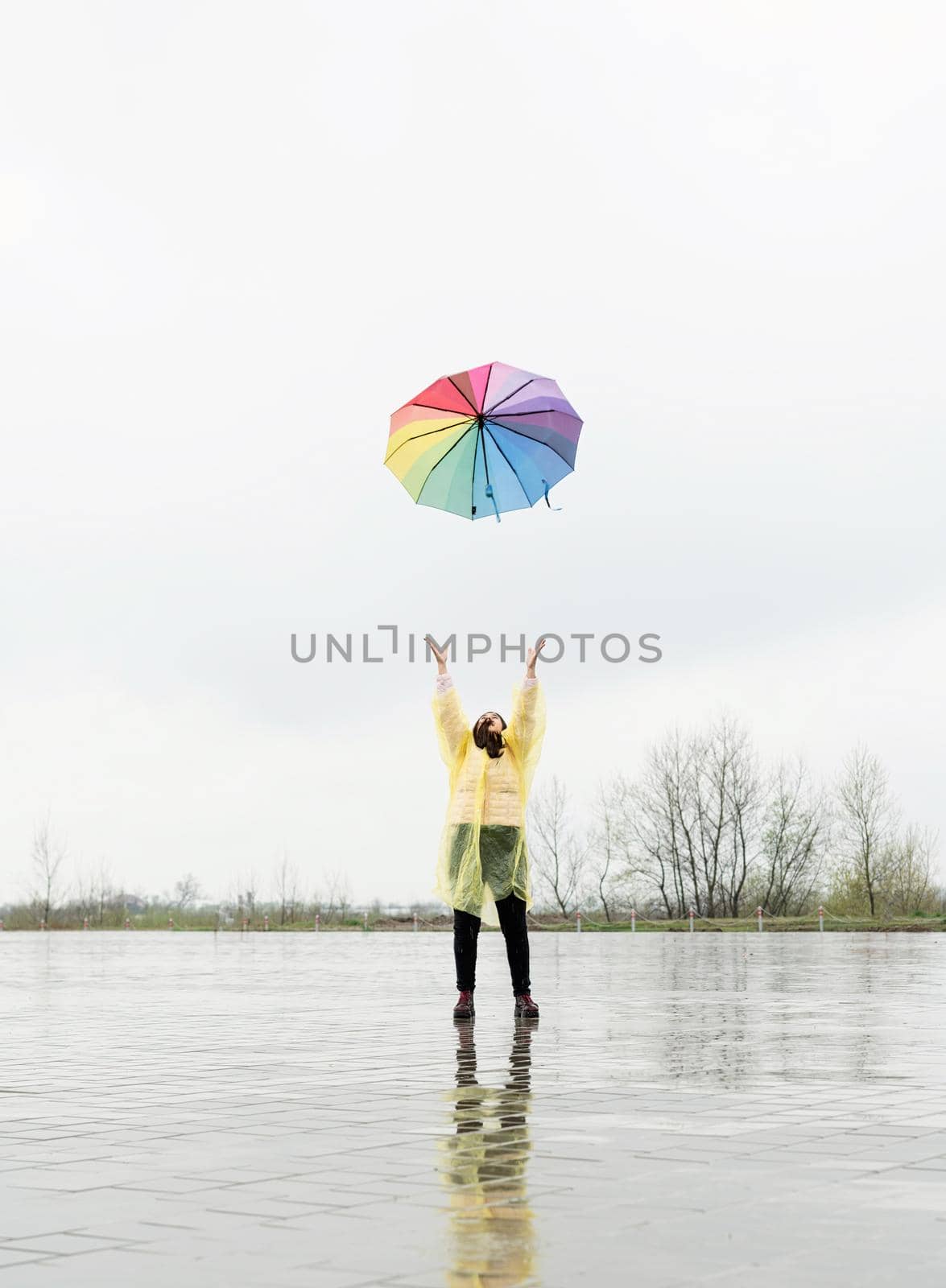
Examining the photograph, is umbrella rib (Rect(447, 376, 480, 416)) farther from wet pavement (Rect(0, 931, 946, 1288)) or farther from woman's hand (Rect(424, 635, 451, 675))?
wet pavement (Rect(0, 931, 946, 1288))

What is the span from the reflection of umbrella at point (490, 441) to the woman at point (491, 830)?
141 centimetres

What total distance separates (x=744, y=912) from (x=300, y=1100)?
65501 mm

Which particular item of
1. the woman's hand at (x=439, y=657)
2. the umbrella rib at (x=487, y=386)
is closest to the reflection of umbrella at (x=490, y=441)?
the umbrella rib at (x=487, y=386)

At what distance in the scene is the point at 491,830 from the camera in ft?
37.1

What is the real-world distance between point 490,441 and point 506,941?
12.5ft

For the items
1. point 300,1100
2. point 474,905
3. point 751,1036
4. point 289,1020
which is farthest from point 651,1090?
point 289,1020

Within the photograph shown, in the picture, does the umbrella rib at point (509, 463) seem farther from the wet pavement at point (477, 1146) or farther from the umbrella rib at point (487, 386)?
the wet pavement at point (477, 1146)

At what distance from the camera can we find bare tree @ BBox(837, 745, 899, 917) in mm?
64500

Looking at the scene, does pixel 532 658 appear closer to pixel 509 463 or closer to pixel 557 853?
pixel 509 463

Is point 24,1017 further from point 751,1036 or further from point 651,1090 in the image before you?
point 651,1090

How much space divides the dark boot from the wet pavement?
0.11 m

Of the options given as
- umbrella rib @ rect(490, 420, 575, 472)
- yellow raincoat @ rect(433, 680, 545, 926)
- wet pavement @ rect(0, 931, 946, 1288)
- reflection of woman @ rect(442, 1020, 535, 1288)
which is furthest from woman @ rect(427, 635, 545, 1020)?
reflection of woman @ rect(442, 1020, 535, 1288)

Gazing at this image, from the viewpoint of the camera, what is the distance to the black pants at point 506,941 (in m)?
11.3

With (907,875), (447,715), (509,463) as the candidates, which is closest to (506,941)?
(447,715)
